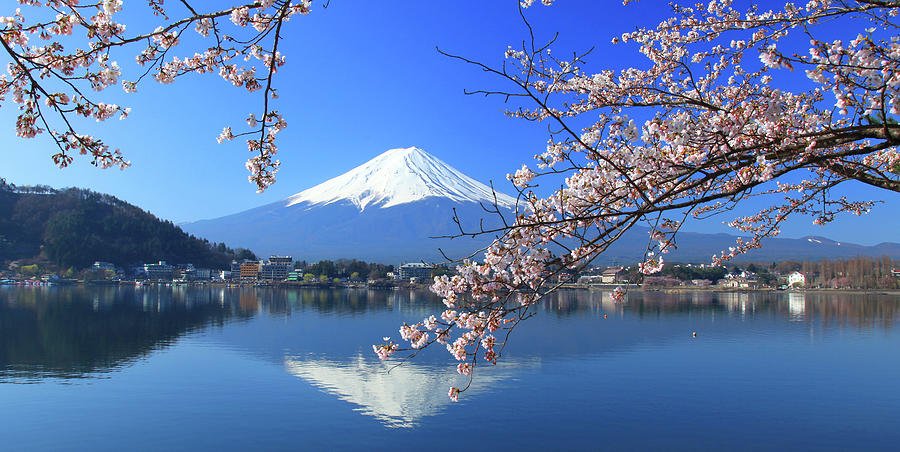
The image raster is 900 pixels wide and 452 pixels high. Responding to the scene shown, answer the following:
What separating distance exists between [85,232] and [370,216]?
81.6 meters

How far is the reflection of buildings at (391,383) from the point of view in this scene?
9260mm

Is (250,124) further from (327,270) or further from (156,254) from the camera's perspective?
(156,254)

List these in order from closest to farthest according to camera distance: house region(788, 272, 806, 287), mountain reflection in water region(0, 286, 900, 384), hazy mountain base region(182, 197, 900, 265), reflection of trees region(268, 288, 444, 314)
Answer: mountain reflection in water region(0, 286, 900, 384) < reflection of trees region(268, 288, 444, 314) < house region(788, 272, 806, 287) < hazy mountain base region(182, 197, 900, 265)

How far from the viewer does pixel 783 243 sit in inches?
5920

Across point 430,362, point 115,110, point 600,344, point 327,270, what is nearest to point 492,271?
point 115,110

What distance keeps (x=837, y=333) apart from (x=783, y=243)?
15281 cm

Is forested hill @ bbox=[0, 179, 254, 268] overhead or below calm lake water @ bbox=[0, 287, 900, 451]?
overhead

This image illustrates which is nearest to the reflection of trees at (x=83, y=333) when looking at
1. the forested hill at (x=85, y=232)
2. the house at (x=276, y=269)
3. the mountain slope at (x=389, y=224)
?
the forested hill at (x=85, y=232)

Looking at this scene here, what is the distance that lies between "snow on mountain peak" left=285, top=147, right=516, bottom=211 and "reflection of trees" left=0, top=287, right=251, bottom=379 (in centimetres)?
11227

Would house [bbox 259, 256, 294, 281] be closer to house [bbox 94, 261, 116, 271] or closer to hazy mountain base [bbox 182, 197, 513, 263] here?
house [bbox 94, 261, 116, 271]

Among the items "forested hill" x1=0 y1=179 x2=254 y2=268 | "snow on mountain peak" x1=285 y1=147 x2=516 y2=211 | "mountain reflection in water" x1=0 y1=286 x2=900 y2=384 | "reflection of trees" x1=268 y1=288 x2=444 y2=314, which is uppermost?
"snow on mountain peak" x1=285 y1=147 x2=516 y2=211

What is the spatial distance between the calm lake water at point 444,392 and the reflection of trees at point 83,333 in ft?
0.34

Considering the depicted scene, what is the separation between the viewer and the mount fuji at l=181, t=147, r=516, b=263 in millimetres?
121188

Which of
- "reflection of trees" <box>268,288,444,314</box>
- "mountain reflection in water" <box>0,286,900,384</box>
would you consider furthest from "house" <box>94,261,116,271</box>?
"mountain reflection in water" <box>0,286,900,384</box>
